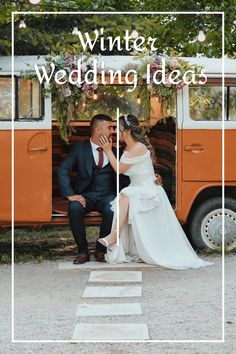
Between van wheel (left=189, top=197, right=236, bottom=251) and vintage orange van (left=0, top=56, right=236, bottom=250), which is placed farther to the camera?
van wheel (left=189, top=197, right=236, bottom=251)

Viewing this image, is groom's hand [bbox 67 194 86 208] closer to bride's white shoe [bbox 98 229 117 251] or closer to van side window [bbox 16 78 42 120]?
bride's white shoe [bbox 98 229 117 251]

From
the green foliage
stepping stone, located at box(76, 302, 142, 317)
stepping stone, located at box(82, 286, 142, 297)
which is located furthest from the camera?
the green foliage

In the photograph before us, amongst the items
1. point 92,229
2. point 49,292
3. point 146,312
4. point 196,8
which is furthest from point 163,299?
point 196,8

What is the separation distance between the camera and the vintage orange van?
1018 centimetres

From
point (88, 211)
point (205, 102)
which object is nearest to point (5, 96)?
point (88, 211)

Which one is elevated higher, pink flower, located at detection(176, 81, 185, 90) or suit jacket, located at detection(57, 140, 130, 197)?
pink flower, located at detection(176, 81, 185, 90)

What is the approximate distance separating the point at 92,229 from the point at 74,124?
10.1ft

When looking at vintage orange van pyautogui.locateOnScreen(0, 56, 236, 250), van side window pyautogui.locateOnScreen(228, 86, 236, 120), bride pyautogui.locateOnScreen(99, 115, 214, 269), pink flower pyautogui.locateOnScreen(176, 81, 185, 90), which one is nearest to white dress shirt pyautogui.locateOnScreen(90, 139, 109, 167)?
bride pyautogui.locateOnScreen(99, 115, 214, 269)

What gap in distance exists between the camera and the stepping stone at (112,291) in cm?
816

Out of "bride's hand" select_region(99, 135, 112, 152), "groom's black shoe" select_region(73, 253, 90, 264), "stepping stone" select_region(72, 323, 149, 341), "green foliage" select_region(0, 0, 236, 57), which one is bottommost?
"stepping stone" select_region(72, 323, 149, 341)

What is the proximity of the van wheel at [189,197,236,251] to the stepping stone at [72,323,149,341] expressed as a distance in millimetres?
3861

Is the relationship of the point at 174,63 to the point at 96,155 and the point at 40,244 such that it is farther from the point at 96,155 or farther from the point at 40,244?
the point at 40,244

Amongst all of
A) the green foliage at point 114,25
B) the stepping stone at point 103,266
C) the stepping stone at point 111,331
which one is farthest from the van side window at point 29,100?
the stepping stone at point 111,331

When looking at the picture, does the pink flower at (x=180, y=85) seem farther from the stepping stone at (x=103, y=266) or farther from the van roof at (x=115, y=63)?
the stepping stone at (x=103, y=266)
